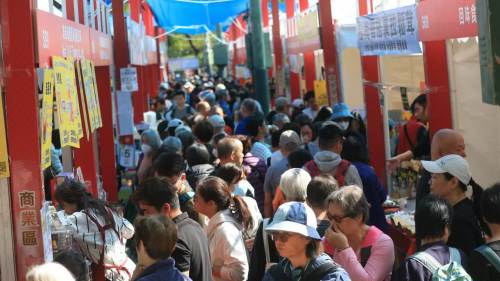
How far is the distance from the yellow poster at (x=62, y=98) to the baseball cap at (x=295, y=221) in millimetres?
2090

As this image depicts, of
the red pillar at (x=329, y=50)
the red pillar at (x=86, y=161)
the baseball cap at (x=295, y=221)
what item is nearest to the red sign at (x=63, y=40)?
the red pillar at (x=86, y=161)

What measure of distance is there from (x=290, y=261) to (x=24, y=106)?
74.0 inches

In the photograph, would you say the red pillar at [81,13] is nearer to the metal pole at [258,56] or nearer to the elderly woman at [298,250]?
the elderly woman at [298,250]

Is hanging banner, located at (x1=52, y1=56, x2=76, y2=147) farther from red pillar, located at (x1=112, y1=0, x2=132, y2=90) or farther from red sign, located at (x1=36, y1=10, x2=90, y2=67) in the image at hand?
red pillar, located at (x1=112, y1=0, x2=132, y2=90)

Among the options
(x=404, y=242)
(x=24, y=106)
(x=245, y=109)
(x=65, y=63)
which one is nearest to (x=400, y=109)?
(x=245, y=109)

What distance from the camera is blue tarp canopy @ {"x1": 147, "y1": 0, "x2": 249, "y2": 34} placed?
22395 millimetres

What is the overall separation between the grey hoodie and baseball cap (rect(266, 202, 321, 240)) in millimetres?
2868

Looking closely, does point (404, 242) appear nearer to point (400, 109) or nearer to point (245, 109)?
point (245, 109)

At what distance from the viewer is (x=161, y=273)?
4.14m

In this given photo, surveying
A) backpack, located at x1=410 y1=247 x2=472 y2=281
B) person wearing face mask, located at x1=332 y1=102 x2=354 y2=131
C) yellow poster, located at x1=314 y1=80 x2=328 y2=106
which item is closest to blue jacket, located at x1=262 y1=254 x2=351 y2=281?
backpack, located at x1=410 y1=247 x2=472 y2=281

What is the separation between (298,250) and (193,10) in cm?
1972

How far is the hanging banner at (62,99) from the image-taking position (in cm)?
566

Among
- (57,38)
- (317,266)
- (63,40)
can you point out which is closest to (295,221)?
(317,266)

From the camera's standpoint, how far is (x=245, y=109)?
1367 cm
